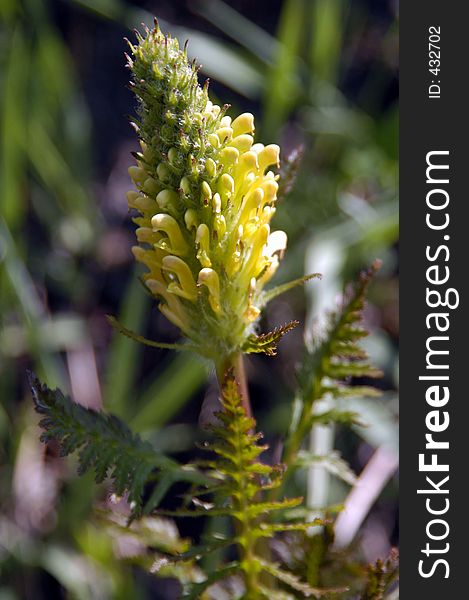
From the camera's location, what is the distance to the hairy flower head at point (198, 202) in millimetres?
1230

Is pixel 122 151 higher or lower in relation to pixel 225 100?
lower

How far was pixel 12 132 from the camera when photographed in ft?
10.2

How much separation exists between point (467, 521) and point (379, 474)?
36.0 inches

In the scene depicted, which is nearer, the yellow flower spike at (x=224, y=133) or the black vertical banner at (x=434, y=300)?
the yellow flower spike at (x=224, y=133)

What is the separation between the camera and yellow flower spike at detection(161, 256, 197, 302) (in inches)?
50.4

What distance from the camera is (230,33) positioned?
3.57 meters

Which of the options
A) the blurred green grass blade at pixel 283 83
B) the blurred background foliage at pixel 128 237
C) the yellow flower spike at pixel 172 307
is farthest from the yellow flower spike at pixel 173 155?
the blurred green grass blade at pixel 283 83

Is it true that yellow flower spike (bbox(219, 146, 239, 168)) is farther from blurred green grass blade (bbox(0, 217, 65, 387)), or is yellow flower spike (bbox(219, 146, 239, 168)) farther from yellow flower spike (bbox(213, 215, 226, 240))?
blurred green grass blade (bbox(0, 217, 65, 387))

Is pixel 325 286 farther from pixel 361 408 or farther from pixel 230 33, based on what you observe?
pixel 230 33

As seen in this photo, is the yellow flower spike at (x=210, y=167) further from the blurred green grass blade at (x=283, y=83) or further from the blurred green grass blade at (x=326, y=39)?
the blurred green grass blade at (x=326, y=39)

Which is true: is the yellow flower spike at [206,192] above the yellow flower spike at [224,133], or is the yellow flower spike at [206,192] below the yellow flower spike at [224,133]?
below

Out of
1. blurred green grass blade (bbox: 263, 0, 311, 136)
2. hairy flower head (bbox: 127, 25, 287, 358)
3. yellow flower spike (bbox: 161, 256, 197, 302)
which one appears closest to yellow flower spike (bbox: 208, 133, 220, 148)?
hairy flower head (bbox: 127, 25, 287, 358)

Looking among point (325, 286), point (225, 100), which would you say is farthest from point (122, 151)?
point (325, 286)

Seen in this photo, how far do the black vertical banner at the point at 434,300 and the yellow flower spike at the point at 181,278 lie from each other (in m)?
0.83
